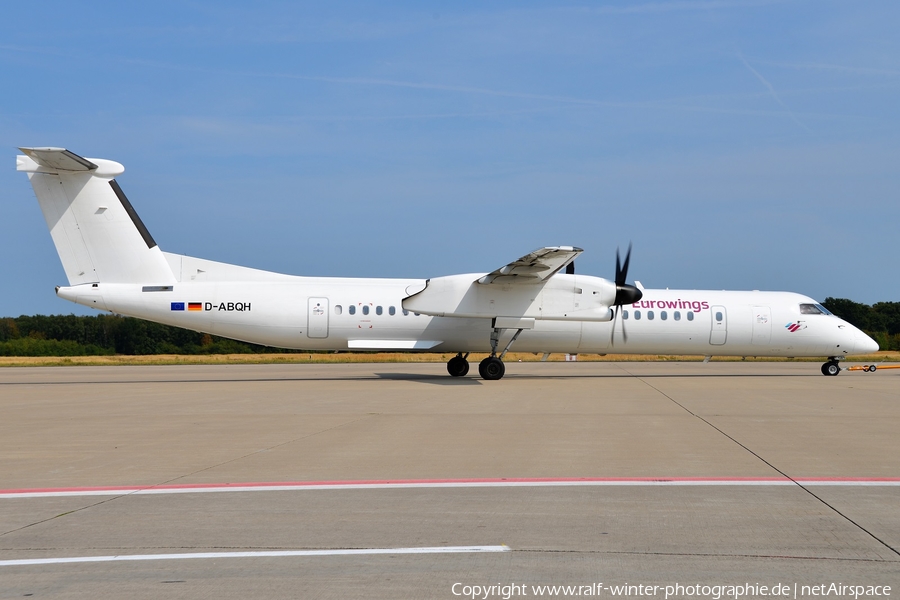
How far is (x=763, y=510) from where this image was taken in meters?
6.28

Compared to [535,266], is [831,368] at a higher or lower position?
lower

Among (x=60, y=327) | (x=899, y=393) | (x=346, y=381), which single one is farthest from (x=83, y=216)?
(x=60, y=327)

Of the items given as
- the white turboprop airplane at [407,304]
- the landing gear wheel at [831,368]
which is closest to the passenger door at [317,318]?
the white turboprop airplane at [407,304]

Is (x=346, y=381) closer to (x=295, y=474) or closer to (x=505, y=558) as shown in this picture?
(x=295, y=474)

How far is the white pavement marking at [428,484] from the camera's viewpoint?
7016 mm

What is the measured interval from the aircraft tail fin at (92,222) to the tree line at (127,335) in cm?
3863

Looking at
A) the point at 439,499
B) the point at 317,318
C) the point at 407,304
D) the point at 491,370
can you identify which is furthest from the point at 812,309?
the point at 439,499

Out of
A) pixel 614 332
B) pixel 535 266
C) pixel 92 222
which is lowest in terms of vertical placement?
pixel 614 332

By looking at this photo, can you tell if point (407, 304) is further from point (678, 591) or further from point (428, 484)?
point (678, 591)

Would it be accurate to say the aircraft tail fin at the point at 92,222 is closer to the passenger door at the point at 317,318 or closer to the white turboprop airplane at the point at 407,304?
the white turboprop airplane at the point at 407,304

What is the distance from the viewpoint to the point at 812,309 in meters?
25.2

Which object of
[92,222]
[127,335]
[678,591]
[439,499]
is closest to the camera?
[678,591]

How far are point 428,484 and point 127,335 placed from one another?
6582 cm

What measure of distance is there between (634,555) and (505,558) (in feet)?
2.80
